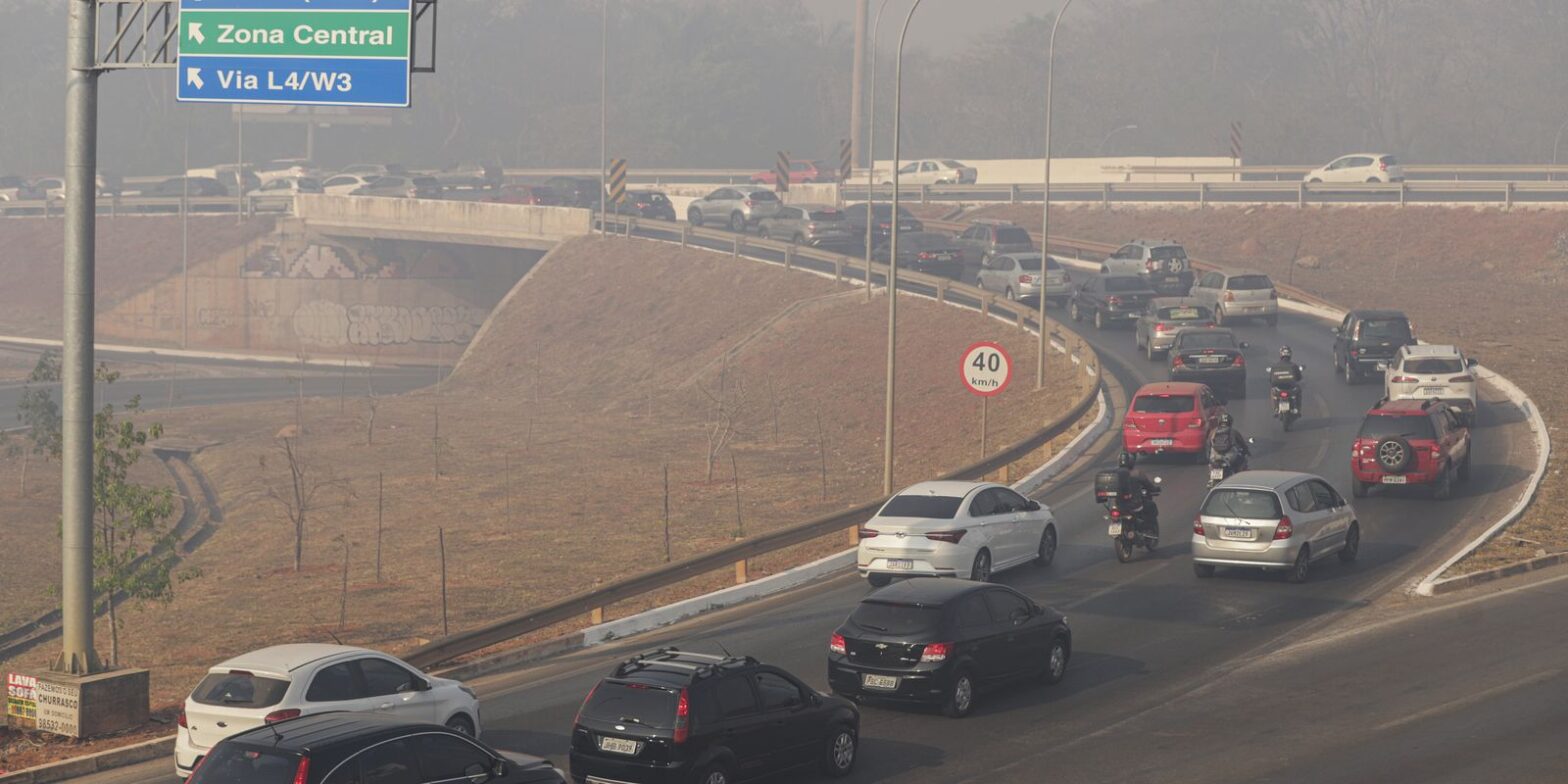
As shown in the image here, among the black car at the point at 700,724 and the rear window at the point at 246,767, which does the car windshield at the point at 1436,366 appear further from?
the rear window at the point at 246,767

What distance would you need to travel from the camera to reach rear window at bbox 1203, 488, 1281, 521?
23328 mm

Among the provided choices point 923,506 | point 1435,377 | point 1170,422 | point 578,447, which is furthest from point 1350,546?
point 578,447

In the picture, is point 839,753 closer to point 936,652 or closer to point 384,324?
point 936,652

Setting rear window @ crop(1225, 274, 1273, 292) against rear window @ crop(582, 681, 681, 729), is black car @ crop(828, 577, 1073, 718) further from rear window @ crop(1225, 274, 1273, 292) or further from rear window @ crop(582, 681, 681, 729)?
rear window @ crop(1225, 274, 1273, 292)

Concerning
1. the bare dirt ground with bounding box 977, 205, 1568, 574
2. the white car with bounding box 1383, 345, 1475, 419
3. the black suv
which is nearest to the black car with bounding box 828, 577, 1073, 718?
the white car with bounding box 1383, 345, 1475, 419

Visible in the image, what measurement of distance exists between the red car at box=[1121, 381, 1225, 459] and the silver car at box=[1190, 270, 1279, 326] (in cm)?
1863

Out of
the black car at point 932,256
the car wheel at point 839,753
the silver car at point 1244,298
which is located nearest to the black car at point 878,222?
the black car at point 932,256

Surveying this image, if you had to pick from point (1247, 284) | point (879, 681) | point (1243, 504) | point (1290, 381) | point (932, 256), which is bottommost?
point (879, 681)

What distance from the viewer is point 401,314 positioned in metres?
85.4

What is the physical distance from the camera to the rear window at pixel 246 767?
11.4 m

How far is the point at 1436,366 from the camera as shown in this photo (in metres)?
35.9

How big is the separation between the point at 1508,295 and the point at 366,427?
138 ft

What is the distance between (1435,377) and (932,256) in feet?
95.0

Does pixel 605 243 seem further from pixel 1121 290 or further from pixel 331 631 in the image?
pixel 331 631
